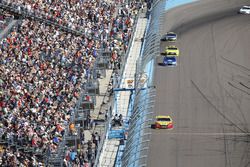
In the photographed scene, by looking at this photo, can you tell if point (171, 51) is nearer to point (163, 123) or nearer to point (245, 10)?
point (163, 123)

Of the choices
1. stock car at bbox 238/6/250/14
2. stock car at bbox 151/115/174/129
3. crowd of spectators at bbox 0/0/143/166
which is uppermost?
stock car at bbox 238/6/250/14

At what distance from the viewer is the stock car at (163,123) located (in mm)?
52006

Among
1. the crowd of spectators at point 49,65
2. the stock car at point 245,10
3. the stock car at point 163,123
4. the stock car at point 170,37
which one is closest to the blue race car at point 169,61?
the stock car at point 170,37

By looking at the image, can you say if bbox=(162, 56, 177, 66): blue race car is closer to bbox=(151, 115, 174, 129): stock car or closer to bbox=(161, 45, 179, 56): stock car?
bbox=(161, 45, 179, 56): stock car

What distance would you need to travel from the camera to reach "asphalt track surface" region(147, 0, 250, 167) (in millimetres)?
49500

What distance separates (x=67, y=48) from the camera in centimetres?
6706

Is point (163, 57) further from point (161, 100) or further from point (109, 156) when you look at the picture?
point (109, 156)

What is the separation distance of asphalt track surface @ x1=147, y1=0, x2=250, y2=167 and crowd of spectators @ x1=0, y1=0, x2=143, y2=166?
5690 millimetres

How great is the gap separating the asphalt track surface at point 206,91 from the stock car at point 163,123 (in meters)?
0.44

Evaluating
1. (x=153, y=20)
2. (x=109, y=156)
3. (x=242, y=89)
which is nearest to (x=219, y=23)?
(x=153, y=20)

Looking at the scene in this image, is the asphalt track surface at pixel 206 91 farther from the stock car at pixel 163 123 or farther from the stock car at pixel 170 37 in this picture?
the stock car at pixel 170 37

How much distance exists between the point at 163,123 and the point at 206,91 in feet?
22.7

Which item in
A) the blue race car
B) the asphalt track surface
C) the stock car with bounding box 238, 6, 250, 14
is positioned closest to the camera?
the asphalt track surface

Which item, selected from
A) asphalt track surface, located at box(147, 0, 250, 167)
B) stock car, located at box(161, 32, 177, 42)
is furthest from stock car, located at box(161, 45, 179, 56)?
stock car, located at box(161, 32, 177, 42)
